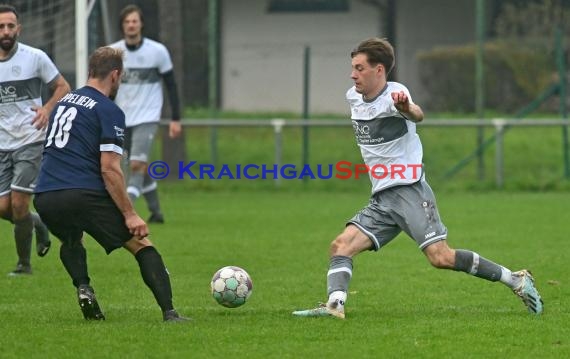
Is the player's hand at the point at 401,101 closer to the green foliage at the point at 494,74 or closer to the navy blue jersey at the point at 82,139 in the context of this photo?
the navy blue jersey at the point at 82,139

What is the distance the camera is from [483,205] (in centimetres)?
1609

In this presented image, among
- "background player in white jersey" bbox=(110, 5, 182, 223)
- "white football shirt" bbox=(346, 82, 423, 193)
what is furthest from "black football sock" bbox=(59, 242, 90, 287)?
"background player in white jersey" bbox=(110, 5, 182, 223)

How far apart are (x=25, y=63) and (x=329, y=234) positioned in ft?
14.9

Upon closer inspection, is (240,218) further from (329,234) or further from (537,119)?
(537,119)

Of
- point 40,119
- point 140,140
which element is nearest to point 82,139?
point 40,119

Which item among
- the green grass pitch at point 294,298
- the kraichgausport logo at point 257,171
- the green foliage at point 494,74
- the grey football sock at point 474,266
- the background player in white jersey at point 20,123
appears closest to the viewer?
the green grass pitch at point 294,298

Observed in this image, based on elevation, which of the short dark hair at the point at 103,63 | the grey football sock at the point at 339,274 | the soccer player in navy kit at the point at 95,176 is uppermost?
the short dark hair at the point at 103,63

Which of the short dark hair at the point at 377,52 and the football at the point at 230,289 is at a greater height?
the short dark hair at the point at 377,52

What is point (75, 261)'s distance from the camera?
723 cm

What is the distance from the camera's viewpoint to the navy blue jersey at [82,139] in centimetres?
685

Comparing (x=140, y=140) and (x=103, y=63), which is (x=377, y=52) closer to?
(x=103, y=63)

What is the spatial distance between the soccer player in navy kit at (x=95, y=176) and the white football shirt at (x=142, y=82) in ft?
18.3

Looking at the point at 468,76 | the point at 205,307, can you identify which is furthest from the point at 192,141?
the point at 205,307

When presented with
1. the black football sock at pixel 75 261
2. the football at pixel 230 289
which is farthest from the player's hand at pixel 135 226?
the football at pixel 230 289
